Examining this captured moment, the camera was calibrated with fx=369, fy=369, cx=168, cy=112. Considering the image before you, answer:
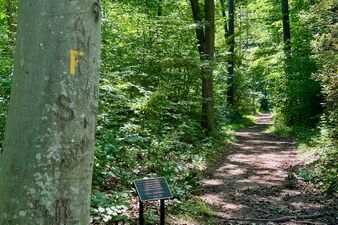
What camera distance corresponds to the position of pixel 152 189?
399cm

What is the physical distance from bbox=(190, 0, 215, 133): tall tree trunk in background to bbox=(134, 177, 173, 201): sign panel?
8.43 m

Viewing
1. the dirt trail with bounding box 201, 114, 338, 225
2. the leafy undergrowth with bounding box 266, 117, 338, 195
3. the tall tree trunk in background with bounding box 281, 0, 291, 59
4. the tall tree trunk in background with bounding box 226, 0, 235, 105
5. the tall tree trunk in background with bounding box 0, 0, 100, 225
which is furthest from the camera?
the tall tree trunk in background with bounding box 226, 0, 235, 105

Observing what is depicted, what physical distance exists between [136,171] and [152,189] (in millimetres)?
2707

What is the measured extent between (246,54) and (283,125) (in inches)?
519

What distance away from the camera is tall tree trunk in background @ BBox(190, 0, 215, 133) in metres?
12.5

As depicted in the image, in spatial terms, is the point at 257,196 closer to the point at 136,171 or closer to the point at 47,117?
the point at 136,171

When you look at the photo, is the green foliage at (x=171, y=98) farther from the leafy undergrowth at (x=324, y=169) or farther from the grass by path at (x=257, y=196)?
the grass by path at (x=257, y=196)

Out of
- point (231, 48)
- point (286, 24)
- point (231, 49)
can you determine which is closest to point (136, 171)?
point (286, 24)

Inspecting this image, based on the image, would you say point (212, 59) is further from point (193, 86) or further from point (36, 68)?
point (36, 68)

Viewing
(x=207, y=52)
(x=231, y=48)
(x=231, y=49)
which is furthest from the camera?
(x=231, y=49)

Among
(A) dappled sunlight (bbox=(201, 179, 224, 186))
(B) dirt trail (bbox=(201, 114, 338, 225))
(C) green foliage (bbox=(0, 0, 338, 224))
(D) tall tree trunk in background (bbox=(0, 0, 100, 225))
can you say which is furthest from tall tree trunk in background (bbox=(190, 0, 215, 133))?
(D) tall tree trunk in background (bbox=(0, 0, 100, 225))

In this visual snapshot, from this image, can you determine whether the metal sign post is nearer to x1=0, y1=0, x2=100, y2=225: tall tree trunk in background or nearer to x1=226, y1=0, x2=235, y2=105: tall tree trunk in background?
x1=0, y1=0, x2=100, y2=225: tall tree trunk in background

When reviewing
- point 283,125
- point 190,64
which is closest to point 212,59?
point 190,64

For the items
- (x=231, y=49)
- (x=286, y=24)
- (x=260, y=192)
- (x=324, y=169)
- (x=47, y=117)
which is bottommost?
(x=260, y=192)
